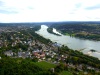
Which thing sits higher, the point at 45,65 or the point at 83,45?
the point at 45,65

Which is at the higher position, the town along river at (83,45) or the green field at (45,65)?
the green field at (45,65)

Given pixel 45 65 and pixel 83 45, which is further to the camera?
pixel 83 45

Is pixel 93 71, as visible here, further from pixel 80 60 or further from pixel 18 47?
pixel 18 47

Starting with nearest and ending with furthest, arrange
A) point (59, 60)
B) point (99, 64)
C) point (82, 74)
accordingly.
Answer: point (82, 74) → point (99, 64) → point (59, 60)

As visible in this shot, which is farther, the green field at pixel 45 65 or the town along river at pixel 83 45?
the town along river at pixel 83 45

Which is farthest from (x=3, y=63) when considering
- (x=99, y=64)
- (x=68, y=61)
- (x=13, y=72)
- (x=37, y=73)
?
(x=99, y=64)

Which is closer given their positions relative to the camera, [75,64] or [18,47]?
[75,64]

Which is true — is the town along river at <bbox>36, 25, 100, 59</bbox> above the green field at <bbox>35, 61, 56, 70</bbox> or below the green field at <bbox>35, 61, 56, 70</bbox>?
below

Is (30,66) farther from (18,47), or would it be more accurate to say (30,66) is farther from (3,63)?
(18,47)

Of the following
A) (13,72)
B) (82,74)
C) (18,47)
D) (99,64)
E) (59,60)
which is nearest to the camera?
(13,72)

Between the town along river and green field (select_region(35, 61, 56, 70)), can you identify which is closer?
green field (select_region(35, 61, 56, 70))
